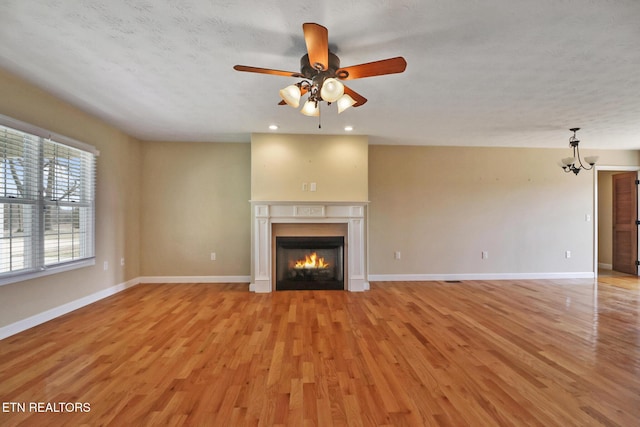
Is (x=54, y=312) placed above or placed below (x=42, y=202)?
below

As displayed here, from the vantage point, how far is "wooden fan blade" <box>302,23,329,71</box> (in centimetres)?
149

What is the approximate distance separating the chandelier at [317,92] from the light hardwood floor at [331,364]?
200cm

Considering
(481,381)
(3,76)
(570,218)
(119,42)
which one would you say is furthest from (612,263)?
(3,76)

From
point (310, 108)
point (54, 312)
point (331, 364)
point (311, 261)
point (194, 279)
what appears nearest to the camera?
point (331, 364)

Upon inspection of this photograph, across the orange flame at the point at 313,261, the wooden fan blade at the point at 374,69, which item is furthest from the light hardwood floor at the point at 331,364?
the wooden fan blade at the point at 374,69

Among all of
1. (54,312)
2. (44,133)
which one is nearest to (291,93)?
(44,133)

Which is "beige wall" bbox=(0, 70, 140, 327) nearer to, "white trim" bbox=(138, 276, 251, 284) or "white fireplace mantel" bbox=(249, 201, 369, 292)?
"white trim" bbox=(138, 276, 251, 284)

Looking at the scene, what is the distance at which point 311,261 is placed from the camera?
14.6 ft

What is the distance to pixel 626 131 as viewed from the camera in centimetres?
404

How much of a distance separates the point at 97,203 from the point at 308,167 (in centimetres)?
303

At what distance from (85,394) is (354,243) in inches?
133

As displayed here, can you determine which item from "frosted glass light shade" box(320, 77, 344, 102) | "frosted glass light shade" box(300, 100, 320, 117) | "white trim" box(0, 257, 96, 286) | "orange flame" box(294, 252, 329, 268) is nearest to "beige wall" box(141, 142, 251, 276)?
"orange flame" box(294, 252, 329, 268)

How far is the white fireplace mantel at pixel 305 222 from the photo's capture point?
4.21m

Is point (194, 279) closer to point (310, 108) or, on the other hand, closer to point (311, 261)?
point (311, 261)
